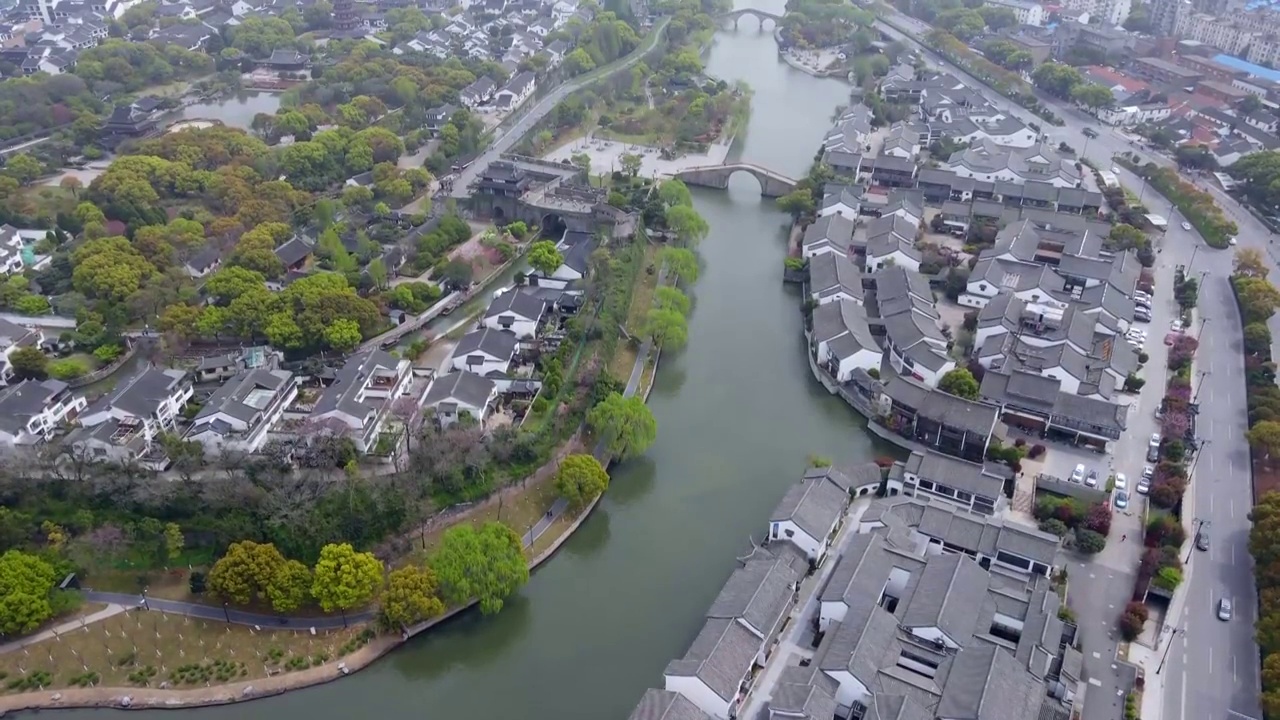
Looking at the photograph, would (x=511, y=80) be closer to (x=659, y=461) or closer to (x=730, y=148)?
(x=730, y=148)

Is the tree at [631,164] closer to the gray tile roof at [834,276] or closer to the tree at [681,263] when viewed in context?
the tree at [681,263]

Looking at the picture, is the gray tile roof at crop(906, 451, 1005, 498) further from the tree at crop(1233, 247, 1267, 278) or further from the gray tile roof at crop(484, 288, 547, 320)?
the tree at crop(1233, 247, 1267, 278)

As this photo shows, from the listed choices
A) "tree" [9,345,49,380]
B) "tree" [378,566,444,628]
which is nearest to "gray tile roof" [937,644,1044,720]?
"tree" [378,566,444,628]

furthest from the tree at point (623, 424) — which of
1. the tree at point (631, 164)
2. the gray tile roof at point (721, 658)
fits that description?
the tree at point (631, 164)

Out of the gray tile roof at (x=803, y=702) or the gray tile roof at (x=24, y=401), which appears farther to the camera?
the gray tile roof at (x=24, y=401)

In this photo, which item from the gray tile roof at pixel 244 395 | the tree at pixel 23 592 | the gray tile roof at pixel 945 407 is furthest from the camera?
the gray tile roof at pixel 945 407

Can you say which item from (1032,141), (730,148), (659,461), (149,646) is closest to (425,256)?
(659,461)
